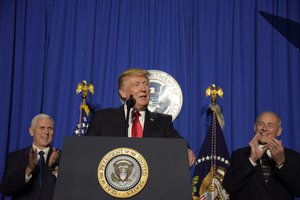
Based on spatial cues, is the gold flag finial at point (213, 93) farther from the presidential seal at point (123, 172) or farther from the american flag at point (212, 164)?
the presidential seal at point (123, 172)

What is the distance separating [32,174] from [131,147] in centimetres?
184

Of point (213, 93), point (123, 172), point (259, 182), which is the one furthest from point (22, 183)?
point (213, 93)

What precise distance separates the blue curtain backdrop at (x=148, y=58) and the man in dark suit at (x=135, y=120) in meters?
1.56

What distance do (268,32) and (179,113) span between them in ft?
4.83

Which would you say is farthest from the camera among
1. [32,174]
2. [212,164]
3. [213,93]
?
[213,93]

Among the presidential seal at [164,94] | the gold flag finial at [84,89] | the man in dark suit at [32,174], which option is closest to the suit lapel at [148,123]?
the man in dark suit at [32,174]

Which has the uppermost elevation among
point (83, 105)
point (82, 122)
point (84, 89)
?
point (84, 89)

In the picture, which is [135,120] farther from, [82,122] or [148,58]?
[148,58]

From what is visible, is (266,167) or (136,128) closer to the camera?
(136,128)

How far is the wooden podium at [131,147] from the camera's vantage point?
157 centimetres

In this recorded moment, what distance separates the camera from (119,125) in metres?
2.46

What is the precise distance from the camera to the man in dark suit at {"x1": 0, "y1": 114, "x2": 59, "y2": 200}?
3094 mm

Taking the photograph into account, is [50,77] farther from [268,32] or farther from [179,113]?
[268,32]

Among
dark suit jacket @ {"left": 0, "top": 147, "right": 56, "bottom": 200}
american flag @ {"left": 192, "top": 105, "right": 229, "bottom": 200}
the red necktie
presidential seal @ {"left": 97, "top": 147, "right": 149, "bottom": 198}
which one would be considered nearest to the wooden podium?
presidential seal @ {"left": 97, "top": 147, "right": 149, "bottom": 198}
